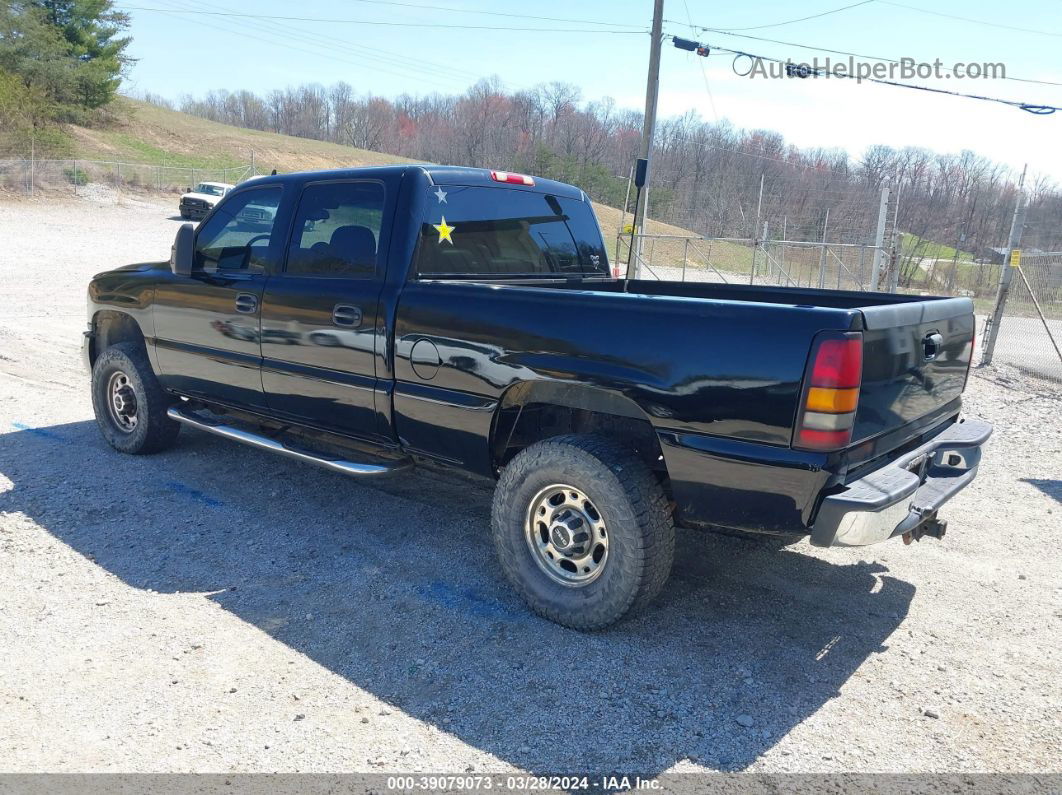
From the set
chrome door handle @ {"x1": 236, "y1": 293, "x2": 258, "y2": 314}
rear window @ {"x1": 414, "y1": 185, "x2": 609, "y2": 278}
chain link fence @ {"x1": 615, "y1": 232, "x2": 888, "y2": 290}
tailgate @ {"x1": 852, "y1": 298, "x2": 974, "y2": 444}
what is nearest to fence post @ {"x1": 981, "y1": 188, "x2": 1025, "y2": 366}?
chain link fence @ {"x1": 615, "y1": 232, "x2": 888, "y2": 290}

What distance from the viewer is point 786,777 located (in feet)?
8.91

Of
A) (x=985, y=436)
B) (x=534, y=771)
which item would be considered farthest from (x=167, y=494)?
(x=985, y=436)

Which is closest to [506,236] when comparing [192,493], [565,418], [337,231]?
[337,231]

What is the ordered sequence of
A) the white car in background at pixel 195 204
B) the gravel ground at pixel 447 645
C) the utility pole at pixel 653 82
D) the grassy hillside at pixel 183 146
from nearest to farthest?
the gravel ground at pixel 447 645 → the utility pole at pixel 653 82 → the white car in background at pixel 195 204 → the grassy hillside at pixel 183 146

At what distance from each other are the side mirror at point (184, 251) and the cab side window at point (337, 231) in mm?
913

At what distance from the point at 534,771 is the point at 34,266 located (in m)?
Result: 19.3

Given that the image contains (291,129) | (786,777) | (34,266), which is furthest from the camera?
(291,129)

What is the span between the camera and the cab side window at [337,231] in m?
4.36

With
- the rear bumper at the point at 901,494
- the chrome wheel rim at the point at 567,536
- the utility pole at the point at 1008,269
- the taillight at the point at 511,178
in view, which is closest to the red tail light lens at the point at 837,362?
the rear bumper at the point at 901,494

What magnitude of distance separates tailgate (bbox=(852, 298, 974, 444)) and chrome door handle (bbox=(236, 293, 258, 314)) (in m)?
3.40

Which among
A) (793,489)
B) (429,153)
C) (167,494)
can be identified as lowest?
(167,494)

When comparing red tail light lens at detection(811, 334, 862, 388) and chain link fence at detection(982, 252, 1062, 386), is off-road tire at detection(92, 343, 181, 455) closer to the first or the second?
red tail light lens at detection(811, 334, 862, 388)

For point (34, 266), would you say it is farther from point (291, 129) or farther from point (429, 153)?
point (291, 129)

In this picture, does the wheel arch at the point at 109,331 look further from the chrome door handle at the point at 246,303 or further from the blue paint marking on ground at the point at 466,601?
the blue paint marking on ground at the point at 466,601
